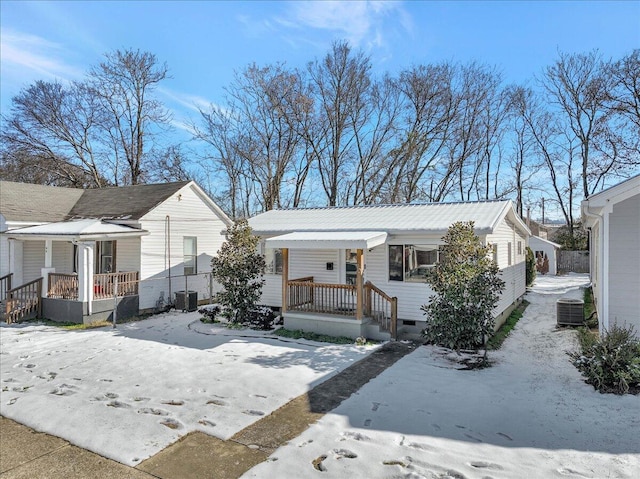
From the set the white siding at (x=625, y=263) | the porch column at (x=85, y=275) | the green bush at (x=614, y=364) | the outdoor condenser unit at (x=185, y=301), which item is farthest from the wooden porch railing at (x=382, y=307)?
the porch column at (x=85, y=275)

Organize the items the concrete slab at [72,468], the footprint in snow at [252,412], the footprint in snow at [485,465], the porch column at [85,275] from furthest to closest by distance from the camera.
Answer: the porch column at [85,275]
the footprint in snow at [252,412]
the concrete slab at [72,468]
the footprint in snow at [485,465]

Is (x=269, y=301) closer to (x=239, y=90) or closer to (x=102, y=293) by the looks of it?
(x=102, y=293)

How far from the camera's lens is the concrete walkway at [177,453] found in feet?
13.8

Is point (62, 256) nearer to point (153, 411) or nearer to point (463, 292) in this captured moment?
point (153, 411)

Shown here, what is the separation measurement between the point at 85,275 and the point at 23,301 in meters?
2.79

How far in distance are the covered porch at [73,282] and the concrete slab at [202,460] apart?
8.66 meters

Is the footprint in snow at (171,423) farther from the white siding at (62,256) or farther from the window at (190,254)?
the white siding at (62,256)

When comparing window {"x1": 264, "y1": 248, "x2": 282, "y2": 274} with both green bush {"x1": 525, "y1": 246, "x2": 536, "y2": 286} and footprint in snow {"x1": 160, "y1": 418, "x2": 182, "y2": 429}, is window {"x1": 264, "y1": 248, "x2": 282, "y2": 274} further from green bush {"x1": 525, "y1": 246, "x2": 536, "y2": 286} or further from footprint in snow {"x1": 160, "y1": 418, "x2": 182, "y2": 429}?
green bush {"x1": 525, "y1": 246, "x2": 536, "y2": 286}

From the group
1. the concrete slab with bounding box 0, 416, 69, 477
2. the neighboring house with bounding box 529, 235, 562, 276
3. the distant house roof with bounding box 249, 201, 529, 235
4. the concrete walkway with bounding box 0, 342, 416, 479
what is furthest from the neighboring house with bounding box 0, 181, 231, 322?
the neighboring house with bounding box 529, 235, 562, 276

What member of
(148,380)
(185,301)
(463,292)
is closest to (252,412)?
(148,380)

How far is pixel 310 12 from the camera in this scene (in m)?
12.9

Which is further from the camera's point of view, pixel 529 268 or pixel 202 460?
pixel 529 268

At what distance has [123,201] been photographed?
15.9m

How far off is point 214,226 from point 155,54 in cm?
1739
